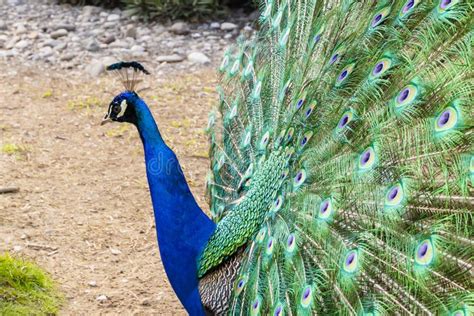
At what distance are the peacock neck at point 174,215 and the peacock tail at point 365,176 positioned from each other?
62 millimetres

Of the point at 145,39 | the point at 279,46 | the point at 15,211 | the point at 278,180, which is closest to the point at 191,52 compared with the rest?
the point at 145,39

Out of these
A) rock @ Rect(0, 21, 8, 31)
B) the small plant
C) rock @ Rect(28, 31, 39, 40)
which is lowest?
rock @ Rect(0, 21, 8, 31)

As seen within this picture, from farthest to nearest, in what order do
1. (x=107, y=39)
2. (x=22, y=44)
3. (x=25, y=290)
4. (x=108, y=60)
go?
(x=107, y=39) < (x=22, y=44) < (x=108, y=60) < (x=25, y=290)

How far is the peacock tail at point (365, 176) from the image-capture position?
1999mm

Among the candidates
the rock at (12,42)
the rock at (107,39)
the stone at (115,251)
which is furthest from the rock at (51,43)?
the stone at (115,251)

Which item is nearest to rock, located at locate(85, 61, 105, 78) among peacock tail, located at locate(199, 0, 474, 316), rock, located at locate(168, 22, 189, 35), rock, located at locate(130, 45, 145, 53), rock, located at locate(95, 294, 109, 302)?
rock, located at locate(130, 45, 145, 53)

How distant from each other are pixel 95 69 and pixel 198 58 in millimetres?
835

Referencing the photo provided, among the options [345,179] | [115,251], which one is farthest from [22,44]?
[345,179]

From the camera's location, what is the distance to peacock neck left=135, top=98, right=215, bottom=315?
273 cm

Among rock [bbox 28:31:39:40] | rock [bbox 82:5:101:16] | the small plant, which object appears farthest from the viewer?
rock [bbox 82:5:101:16]

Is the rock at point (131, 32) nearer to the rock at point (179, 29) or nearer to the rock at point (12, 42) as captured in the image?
the rock at point (179, 29)

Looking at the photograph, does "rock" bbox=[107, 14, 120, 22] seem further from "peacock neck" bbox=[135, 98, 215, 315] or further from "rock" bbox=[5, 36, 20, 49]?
"peacock neck" bbox=[135, 98, 215, 315]

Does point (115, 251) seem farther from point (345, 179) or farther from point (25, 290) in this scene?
point (345, 179)

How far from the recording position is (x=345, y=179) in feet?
7.34
